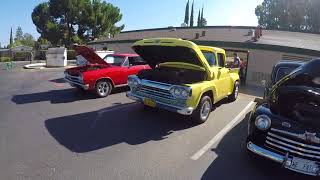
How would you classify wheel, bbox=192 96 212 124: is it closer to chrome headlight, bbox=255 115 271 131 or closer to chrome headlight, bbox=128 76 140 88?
chrome headlight, bbox=128 76 140 88

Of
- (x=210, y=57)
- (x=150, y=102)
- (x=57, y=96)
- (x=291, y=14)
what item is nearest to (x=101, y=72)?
(x=57, y=96)

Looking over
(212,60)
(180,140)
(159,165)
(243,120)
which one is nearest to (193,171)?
(159,165)

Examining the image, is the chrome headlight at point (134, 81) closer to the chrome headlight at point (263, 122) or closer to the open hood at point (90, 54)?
the open hood at point (90, 54)

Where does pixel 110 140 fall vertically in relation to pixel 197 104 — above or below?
below

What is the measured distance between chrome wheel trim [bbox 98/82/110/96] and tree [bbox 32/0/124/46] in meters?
29.8

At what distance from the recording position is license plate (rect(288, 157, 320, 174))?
4723 millimetres

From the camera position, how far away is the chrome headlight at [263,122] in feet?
17.1

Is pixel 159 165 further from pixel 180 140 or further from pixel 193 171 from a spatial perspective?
pixel 180 140

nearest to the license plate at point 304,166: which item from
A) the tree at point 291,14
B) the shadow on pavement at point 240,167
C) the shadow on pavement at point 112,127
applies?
the shadow on pavement at point 240,167

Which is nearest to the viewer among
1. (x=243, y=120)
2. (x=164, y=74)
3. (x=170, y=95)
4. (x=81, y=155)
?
(x=81, y=155)

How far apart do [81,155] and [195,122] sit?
337 centimetres

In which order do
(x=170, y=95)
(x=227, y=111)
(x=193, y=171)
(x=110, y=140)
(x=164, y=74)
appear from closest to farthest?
(x=193, y=171), (x=110, y=140), (x=170, y=95), (x=164, y=74), (x=227, y=111)

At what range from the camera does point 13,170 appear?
5055mm

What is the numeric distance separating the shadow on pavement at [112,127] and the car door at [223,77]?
1.60 metres
